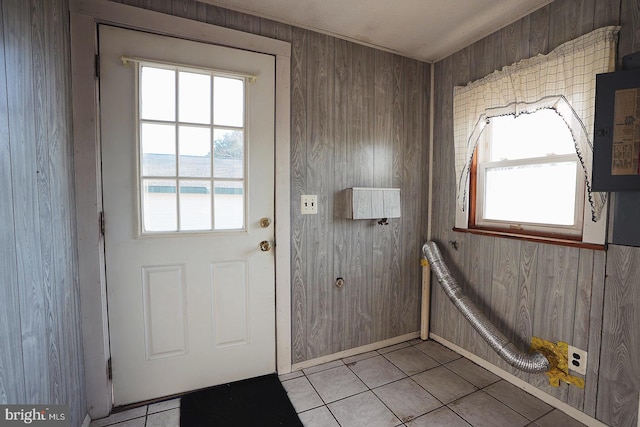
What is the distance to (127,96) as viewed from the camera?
1.48 meters

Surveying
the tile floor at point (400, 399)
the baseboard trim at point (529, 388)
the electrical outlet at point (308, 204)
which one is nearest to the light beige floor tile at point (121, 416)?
the tile floor at point (400, 399)

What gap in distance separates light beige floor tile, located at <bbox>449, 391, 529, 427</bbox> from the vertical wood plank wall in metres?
0.29

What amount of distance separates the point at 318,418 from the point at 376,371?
591 millimetres

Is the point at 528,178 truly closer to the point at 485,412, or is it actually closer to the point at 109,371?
the point at 485,412

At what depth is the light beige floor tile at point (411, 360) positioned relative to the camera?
1.97 m

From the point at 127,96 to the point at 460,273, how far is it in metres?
2.48

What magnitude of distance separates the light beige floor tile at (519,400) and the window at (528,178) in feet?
3.30

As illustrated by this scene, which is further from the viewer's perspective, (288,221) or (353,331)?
(353,331)

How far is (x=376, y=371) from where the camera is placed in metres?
1.93

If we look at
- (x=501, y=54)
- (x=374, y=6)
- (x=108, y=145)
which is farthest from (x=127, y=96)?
(x=501, y=54)

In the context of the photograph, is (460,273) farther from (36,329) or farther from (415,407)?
(36,329)

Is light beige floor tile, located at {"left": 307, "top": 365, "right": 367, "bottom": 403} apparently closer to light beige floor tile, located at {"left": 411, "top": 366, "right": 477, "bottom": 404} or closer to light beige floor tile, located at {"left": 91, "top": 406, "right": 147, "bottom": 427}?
light beige floor tile, located at {"left": 411, "top": 366, "right": 477, "bottom": 404}

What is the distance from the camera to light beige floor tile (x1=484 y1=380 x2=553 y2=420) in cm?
156

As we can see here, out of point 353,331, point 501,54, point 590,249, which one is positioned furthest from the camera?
point 353,331
